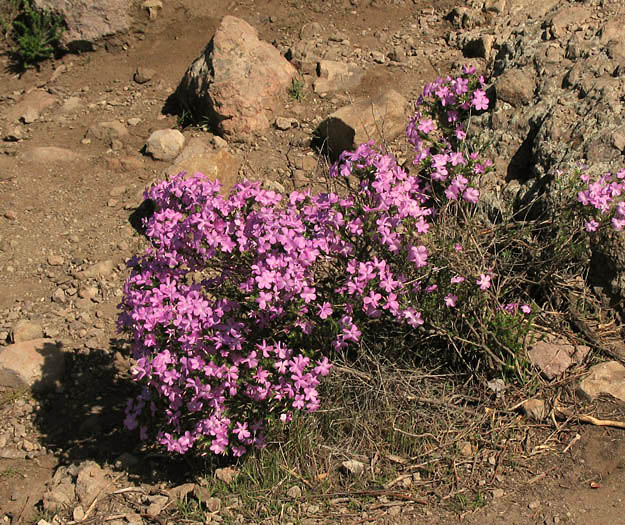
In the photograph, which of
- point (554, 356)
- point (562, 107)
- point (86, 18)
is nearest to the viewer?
point (554, 356)

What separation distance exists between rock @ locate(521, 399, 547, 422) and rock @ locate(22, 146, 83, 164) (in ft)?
13.9

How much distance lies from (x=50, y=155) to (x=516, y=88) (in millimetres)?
3801

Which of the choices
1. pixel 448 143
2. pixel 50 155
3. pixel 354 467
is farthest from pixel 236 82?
pixel 354 467

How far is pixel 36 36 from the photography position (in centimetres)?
747

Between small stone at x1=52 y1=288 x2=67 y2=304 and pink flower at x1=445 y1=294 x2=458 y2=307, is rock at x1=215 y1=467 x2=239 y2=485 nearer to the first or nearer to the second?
pink flower at x1=445 y1=294 x2=458 y2=307

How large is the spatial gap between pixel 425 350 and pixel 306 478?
92 centimetres

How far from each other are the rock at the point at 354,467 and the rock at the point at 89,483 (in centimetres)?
127

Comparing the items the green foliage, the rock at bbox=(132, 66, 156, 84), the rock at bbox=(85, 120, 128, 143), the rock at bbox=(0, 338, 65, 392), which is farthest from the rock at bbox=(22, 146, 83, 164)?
the rock at bbox=(0, 338, 65, 392)

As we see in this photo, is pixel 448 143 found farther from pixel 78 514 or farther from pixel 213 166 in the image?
pixel 78 514

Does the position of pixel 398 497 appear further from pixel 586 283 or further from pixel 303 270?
pixel 586 283

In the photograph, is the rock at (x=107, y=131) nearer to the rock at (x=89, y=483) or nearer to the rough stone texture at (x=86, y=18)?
the rough stone texture at (x=86, y=18)

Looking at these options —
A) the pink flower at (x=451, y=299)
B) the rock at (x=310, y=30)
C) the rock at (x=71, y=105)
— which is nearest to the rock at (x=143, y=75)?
the rock at (x=71, y=105)

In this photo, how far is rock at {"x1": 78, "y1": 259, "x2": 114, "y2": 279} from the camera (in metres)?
5.30

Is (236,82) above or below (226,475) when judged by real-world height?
above
